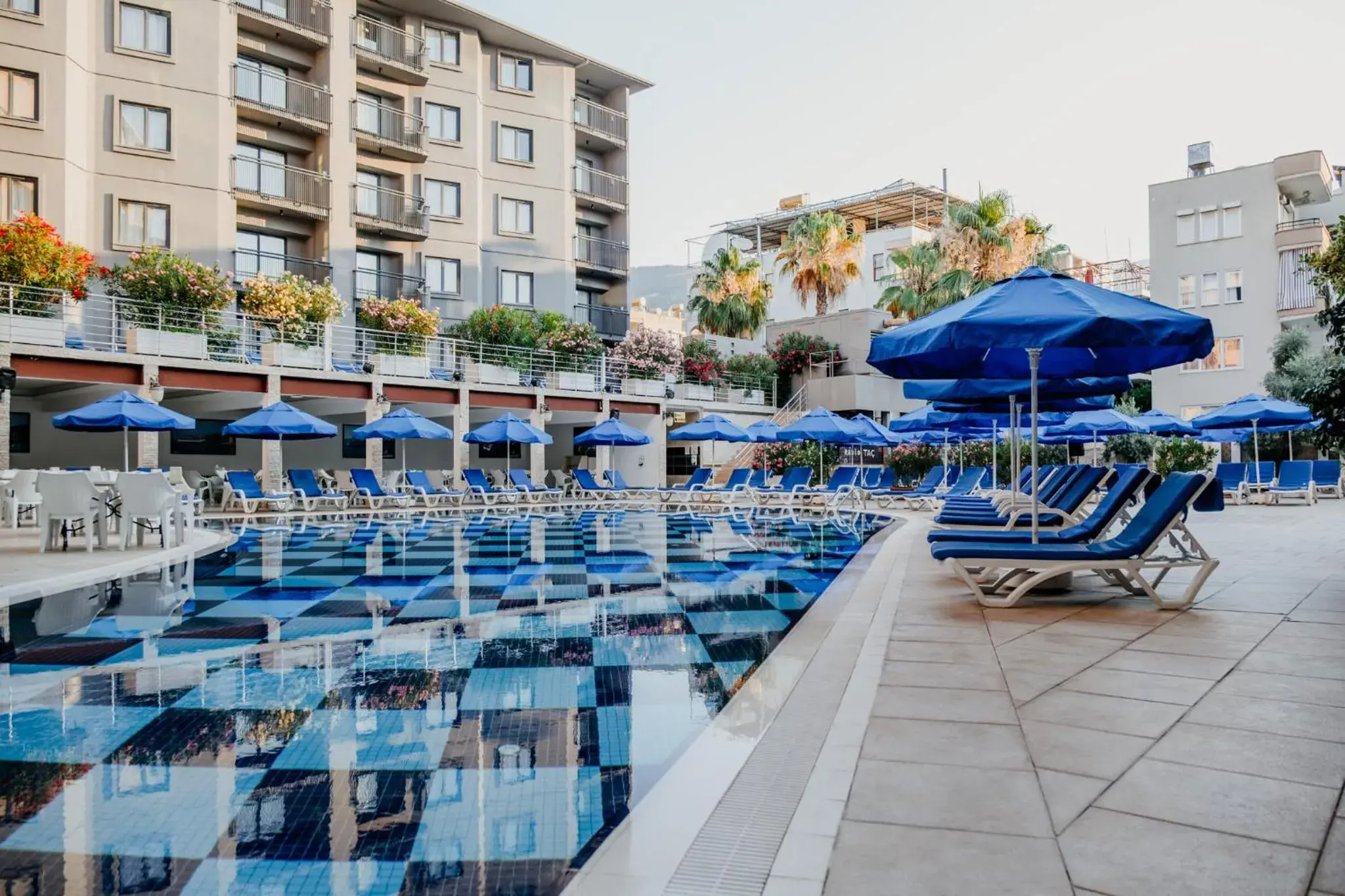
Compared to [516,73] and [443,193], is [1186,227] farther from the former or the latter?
[443,193]

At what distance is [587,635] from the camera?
628cm

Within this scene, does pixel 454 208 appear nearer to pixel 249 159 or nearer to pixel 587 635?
pixel 249 159

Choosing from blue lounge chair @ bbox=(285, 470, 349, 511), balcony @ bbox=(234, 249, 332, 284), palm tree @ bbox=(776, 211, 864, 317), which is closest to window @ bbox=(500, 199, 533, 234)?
balcony @ bbox=(234, 249, 332, 284)

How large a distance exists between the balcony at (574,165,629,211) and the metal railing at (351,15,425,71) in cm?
644

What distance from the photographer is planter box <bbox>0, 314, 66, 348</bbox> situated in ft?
57.6

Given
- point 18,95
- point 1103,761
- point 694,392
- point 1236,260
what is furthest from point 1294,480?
point 18,95

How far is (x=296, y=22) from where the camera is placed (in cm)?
2608

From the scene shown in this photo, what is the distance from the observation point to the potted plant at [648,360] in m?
30.5

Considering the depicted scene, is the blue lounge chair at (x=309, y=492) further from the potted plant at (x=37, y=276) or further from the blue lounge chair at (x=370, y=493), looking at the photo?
the potted plant at (x=37, y=276)

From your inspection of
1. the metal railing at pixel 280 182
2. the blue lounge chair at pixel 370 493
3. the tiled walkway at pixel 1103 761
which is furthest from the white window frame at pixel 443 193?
the tiled walkway at pixel 1103 761

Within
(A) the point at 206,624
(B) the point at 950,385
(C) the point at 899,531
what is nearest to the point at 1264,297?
(C) the point at 899,531

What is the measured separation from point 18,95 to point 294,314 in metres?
7.52

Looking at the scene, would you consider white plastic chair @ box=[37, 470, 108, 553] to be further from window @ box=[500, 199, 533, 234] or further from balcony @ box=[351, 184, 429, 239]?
window @ box=[500, 199, 533, 234]

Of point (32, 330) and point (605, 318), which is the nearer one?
point (32, 330)
